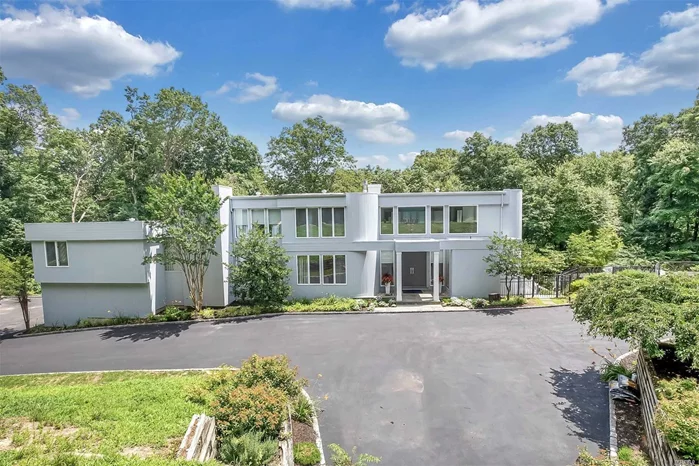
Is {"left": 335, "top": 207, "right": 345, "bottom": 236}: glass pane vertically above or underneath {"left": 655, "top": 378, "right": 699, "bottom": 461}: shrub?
above

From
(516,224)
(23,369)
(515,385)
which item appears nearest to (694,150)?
(516,224)

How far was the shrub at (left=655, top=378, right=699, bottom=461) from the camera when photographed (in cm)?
525

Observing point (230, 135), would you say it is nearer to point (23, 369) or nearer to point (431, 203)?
point (431, 203)

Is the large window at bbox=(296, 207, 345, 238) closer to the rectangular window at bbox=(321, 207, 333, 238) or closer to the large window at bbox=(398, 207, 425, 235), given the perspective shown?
the rectangular window at bbox=(321, 207, 333, 238)

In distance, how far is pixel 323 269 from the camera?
62.9 feet

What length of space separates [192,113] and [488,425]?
1332 inches

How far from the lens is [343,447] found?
7383mm

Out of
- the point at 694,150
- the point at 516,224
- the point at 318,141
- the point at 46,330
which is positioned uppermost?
the point at 318,141

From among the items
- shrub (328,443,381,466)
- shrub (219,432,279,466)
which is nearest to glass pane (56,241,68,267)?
shrub (219,432,279,466)

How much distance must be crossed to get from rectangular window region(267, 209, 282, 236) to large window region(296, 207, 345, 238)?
3.42 ft

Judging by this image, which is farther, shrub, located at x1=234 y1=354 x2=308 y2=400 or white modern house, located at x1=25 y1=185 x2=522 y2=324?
white modern house, located at x1=25 y1=185 x2=522 y2=324

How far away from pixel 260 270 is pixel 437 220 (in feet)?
33.2

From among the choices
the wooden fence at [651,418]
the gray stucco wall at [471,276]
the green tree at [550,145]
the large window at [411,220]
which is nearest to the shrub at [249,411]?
the wooden fence at [651,418]

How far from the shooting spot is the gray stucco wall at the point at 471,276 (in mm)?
18531
